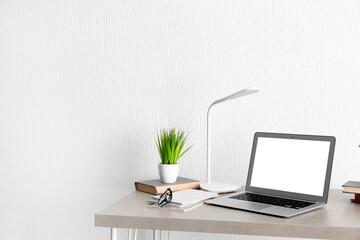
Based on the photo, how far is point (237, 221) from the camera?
1.31 meters

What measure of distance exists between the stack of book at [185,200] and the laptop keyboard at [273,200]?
0.34 feet

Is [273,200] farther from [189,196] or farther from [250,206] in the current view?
[189,196]

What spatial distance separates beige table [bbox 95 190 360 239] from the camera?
127 centimetres

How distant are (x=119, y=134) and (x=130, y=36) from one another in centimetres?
44

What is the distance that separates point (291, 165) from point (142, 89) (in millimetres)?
747

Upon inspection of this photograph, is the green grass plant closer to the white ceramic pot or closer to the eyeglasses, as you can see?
the white ceramic pot

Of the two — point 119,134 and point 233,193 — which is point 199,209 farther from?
point 119,134

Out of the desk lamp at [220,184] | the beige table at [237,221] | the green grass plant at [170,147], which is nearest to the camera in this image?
the beige table at [237,221]

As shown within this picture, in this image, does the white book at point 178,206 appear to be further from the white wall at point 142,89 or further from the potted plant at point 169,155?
the white wall at point 142,89

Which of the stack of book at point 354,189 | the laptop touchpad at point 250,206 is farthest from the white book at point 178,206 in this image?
the stack of book at point 354,189

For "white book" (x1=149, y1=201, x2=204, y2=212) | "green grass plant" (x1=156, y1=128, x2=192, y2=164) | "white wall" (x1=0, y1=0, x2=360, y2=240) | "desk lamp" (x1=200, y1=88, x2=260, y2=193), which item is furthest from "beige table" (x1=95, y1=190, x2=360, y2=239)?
"white wall" (x1=0, y1=0, x2=360, y2=240)

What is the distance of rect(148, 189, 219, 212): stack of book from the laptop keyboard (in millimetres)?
103

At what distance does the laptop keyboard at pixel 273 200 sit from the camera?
4.86 feet

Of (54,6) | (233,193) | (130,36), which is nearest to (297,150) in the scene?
(233,193)
